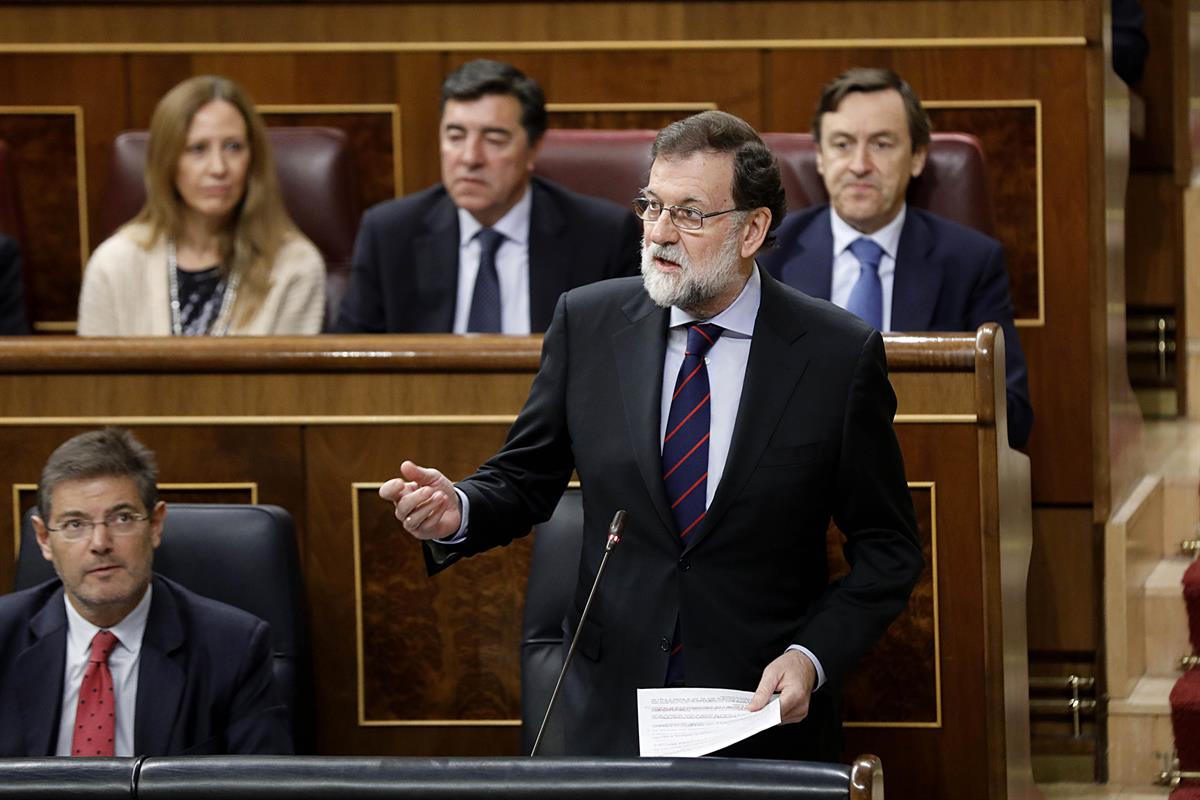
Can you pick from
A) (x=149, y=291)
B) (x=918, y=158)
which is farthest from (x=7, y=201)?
(x=918, y=158)

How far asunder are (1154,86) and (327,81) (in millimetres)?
1306

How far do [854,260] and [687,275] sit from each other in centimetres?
86

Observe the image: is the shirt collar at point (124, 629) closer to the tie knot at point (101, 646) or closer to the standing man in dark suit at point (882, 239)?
the tie knot at point (101, 646)

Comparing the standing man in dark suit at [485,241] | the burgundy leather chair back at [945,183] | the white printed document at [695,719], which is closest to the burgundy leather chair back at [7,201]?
the standing man in dark suit at [485,241]

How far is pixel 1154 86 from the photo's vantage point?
2918mm

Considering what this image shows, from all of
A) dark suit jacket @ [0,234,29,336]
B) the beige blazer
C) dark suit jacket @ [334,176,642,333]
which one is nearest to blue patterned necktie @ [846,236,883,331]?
dark suit jacket @ [334,176,642,333]

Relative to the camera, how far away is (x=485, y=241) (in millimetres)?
2311

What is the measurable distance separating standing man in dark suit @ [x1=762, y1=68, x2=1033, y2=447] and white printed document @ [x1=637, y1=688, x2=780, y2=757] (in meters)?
0.93

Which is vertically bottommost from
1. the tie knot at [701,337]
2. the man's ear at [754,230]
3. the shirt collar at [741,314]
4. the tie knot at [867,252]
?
the tie knot at [701,337]

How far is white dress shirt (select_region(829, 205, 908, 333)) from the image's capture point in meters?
2.18

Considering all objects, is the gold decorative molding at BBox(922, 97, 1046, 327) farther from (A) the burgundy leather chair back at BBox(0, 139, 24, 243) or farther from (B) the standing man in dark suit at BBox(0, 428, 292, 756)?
(A) the burgundy leather chair back at BBox(0, 139, 24, 243)

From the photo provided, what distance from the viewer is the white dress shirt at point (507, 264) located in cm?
231

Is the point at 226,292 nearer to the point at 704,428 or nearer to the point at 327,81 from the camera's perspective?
the point at 327,81

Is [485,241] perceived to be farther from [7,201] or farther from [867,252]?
[7,201]
